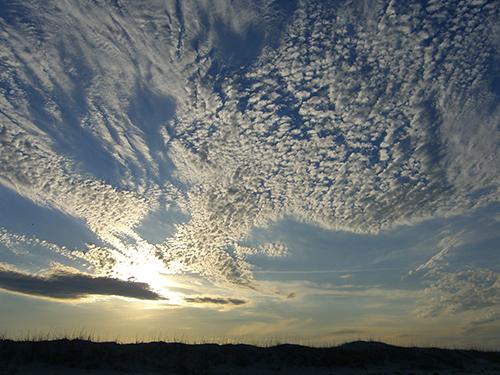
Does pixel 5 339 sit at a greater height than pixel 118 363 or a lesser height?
greater

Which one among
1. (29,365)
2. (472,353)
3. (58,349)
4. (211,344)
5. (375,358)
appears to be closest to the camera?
(29,365)

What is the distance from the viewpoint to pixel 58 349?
2686 centimetres

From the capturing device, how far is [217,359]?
3219 centimetres

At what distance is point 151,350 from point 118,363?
178 inches

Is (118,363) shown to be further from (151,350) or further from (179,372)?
(179,372)

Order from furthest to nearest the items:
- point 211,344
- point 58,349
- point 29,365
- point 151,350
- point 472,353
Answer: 1. point 472,353
2. point 211,344
3. point 151,350
4. point 58,349
5. point 29,365

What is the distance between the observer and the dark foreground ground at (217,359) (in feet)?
82.8

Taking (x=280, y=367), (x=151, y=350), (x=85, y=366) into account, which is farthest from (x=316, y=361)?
(x=85, y=366)

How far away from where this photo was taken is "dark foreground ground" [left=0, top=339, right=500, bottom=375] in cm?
2525

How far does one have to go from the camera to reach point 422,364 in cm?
3869

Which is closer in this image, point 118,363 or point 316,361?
point 118,363

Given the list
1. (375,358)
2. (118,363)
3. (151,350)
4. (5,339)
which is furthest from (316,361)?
(5,339)

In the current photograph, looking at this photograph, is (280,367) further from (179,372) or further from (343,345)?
(343,345)

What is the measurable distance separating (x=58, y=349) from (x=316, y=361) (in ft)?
103
